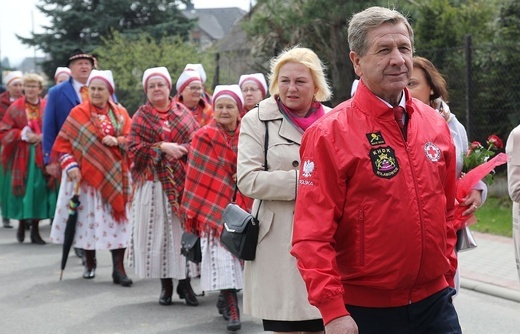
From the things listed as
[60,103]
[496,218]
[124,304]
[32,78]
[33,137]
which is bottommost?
[124,304]

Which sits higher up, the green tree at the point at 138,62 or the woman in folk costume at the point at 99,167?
the green tree at the point at 138,62

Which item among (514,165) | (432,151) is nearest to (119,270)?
(514,165)

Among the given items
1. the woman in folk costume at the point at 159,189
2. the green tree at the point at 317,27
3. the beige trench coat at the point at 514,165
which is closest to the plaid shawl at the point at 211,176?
the woman in folk costume at the point at 159,189

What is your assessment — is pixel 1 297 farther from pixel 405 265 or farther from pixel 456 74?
pixel 456 74

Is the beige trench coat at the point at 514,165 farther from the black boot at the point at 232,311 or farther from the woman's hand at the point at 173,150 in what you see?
the woman's hand at the point at 173,150

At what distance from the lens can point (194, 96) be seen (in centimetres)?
880

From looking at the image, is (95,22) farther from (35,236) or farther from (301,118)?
(301,118)

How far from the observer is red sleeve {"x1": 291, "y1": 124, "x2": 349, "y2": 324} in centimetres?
317

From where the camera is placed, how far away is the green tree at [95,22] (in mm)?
32031

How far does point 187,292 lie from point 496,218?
548 cm

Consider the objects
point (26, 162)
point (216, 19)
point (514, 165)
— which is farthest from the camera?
point (216, 19)

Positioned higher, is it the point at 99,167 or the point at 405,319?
the point at 99,167

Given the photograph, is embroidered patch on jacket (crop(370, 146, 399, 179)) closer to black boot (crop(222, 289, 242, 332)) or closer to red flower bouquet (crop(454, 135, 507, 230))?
red flower bouquet (crop(454, 135, 507, 230))

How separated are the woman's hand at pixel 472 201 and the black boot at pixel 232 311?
2504mm
